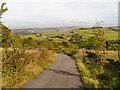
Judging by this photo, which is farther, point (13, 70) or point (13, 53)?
point (13, 53)

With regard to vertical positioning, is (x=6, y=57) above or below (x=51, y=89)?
above

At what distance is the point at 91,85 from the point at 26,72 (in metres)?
4.64

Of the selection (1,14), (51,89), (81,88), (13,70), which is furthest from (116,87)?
(1,14)

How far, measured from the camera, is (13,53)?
8.84m

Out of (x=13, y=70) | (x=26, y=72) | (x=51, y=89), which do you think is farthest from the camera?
(x=26, y=72)

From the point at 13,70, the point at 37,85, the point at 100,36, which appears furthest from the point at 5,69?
the point at 100,36

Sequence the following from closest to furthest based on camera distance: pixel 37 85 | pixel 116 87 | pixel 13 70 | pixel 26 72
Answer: pixel 37 85 < pixel 116 87 < pixel 13 70 < pixel 26 72

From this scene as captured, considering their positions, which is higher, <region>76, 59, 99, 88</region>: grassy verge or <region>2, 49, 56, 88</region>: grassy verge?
<region>2, 49, 56, 88</region>: grassy verge

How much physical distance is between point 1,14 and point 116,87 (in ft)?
28.9

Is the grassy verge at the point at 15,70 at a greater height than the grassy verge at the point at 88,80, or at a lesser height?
greater

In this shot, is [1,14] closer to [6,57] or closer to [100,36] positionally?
[6,57]

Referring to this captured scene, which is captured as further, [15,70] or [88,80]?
[15,70]

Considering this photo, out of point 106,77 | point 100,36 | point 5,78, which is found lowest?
point 106,77

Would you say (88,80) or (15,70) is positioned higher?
(15,70)
